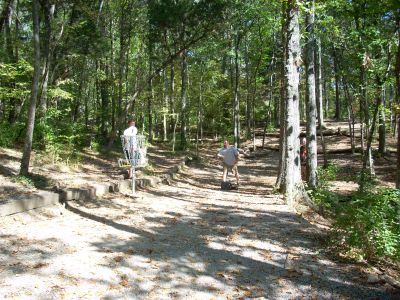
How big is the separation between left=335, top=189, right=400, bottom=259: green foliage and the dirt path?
1.41 feet

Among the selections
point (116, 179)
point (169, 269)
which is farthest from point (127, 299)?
point (116, 179)

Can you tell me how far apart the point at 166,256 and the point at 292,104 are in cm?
633

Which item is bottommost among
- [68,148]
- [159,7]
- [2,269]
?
[2,269]

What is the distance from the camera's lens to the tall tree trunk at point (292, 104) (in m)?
10.2

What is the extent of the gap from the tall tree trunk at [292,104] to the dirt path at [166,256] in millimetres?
1540

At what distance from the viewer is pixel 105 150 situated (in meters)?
17.8

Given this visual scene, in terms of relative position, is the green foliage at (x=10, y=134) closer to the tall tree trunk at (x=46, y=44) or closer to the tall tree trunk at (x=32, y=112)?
the tall tree trunk at (x=46, y=44)

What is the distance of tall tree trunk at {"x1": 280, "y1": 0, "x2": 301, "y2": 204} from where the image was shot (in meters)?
10.2

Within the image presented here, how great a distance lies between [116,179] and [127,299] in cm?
800

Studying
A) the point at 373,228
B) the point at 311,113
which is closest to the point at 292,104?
the point at 311,113

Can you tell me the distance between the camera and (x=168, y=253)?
5676mm

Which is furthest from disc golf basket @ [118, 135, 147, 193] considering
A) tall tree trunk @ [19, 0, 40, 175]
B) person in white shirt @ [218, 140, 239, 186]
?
person in white shirt @ [218, 140, 239, 186]

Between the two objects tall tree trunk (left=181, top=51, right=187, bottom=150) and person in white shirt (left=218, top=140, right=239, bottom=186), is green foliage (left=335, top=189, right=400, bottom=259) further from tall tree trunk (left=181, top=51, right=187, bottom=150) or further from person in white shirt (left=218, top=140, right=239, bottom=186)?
tall tree trunk (left=181, top=51, right=187, bottom=150)

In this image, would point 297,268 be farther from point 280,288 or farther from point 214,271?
point 214,271
